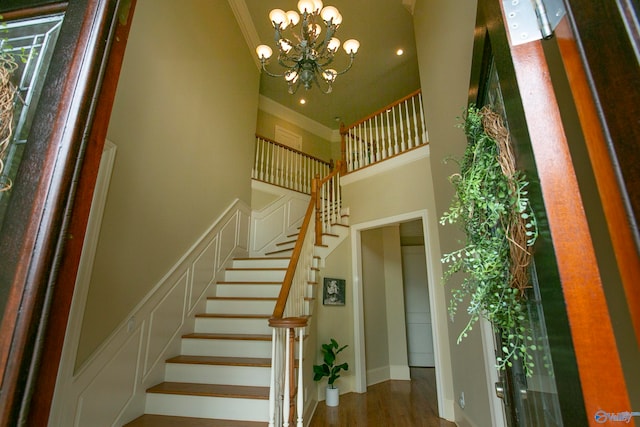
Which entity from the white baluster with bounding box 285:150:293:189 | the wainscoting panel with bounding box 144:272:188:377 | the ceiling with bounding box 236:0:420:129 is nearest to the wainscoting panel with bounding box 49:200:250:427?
the wainscoting panel with bounding box 144:272:188:377

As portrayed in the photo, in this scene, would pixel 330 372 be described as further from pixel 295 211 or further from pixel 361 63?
pixel 361 63

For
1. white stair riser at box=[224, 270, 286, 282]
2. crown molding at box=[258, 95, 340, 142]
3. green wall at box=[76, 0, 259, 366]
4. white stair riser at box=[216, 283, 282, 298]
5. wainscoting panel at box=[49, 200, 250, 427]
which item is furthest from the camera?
crown molding at box=[258, 95, 340, 142]

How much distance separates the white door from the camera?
5613 mm

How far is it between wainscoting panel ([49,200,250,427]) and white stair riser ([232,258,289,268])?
0.36 meters

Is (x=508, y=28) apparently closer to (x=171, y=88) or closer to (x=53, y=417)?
(x=53, y=417)

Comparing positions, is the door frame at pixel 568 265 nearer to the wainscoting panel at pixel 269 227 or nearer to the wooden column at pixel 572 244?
the wooden column at pixel 572 244

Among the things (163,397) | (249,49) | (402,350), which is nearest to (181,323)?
(163,397)

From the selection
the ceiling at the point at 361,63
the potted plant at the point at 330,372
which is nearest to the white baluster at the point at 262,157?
the ceiling at the point at 361,63

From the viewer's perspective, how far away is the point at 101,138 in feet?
2.05

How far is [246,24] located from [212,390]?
196 inches

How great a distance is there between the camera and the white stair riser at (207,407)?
7.08 ft

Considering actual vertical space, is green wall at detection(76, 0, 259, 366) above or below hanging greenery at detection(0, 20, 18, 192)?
above

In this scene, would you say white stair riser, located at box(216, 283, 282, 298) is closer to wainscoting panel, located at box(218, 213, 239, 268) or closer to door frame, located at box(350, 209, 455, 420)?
wainscoting panel, located at box(218, 213, 239, 268)

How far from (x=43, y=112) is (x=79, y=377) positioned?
192 cm
